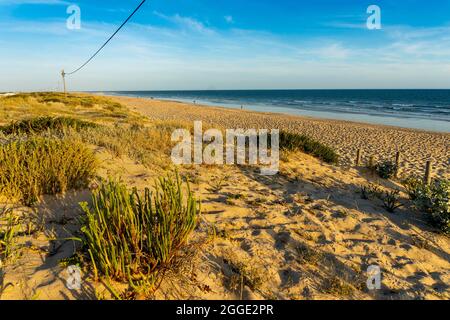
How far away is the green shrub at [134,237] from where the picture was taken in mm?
2891

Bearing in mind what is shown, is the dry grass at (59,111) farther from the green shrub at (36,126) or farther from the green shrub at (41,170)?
the green shrub at (41,170)

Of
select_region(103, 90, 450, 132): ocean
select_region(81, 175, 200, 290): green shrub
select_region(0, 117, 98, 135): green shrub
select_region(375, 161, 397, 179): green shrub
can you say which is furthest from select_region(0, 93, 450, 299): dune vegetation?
select_region(103, 90, 450, 132): ocean

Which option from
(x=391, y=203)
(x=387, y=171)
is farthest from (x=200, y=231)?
(x=387, y=171)

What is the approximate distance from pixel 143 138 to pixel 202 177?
283 cm

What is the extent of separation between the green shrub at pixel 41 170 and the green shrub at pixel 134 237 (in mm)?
1903

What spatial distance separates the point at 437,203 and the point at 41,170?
718 cm

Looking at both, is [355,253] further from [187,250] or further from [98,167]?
[98,167]

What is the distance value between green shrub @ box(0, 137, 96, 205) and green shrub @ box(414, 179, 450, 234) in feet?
21.4
